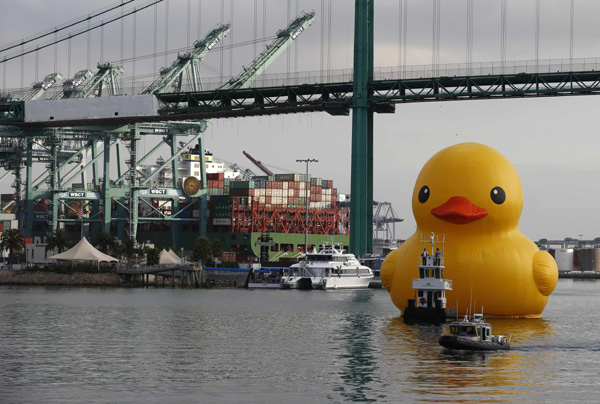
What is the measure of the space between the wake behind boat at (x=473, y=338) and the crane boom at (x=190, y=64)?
98.7 metres

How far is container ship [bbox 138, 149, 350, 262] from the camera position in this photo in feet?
563

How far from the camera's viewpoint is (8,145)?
15500 centimetres

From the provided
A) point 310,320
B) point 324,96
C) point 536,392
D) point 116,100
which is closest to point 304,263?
point 324,96

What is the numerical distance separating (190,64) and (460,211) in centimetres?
9875

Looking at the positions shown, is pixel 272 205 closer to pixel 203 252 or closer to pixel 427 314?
pixel 203 252

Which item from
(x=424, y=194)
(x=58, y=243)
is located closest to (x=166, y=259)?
(x=58, y=243)

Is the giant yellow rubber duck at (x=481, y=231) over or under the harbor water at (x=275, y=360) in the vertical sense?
over

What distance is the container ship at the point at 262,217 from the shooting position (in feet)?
563

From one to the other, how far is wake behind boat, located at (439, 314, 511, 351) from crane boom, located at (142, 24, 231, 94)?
324 feet

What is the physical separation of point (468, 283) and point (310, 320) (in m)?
14.4

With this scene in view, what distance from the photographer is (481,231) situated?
44125 mm

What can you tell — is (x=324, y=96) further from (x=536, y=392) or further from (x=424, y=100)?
(x=536, y=392)

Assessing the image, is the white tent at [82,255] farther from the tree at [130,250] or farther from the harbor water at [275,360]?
the harbor water at [275,360]

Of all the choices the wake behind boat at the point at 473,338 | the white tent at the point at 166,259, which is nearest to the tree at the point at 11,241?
the white tent at the point at 166,259
